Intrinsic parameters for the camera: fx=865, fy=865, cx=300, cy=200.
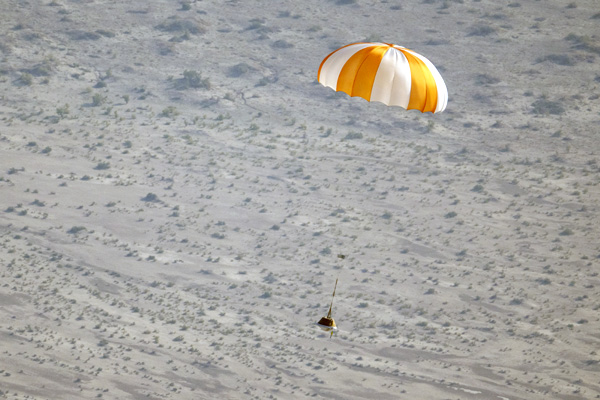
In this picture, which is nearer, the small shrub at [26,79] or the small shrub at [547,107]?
the small shrub at [26,79]

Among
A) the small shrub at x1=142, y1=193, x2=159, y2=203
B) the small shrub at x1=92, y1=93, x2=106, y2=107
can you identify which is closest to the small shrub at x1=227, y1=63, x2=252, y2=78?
the small shrub at x1=92, y1=93, x2=106, y2=107

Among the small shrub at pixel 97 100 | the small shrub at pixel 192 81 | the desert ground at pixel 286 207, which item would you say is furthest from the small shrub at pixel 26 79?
the small shrub at pixel 192 81

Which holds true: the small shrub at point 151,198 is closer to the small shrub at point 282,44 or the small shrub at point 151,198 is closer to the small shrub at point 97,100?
the small shrub at point 97,100

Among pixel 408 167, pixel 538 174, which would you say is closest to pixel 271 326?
pixel 408 167

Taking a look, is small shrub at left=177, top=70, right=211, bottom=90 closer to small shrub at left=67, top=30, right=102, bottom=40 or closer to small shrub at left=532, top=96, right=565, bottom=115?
small shrub at left=67, top=30, right=102, bottom=40

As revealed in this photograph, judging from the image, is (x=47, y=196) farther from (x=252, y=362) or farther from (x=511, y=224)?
(x=511, y=224)

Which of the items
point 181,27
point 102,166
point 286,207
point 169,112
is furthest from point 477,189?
point 181,27

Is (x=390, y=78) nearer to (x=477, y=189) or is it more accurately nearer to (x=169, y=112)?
(x=477, y=189)
